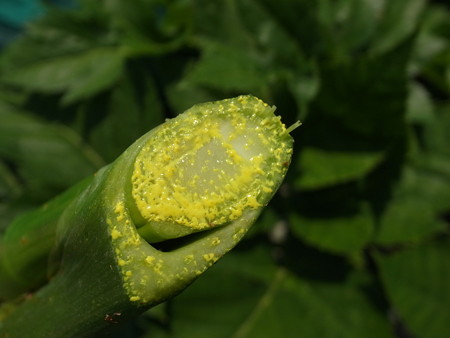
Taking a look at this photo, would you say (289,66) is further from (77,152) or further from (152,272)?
(152,272)

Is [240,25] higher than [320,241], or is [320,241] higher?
[240,25]

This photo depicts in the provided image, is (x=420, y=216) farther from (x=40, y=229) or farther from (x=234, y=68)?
(x=40, y=229)

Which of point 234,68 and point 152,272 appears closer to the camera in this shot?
point 152,272

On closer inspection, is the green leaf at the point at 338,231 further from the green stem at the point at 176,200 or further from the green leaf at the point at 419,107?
the green stem at the point at 176,200

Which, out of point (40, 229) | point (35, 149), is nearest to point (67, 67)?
point (35, 149)

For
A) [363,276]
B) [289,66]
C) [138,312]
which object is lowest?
[363,276]

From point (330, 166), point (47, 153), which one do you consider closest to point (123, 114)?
point (47, 153)

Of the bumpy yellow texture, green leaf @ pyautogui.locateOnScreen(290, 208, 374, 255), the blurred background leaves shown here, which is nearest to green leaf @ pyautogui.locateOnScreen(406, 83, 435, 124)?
the blurred background leaves

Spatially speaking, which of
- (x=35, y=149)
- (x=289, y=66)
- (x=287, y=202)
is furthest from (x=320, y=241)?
(x=35, y=149)
